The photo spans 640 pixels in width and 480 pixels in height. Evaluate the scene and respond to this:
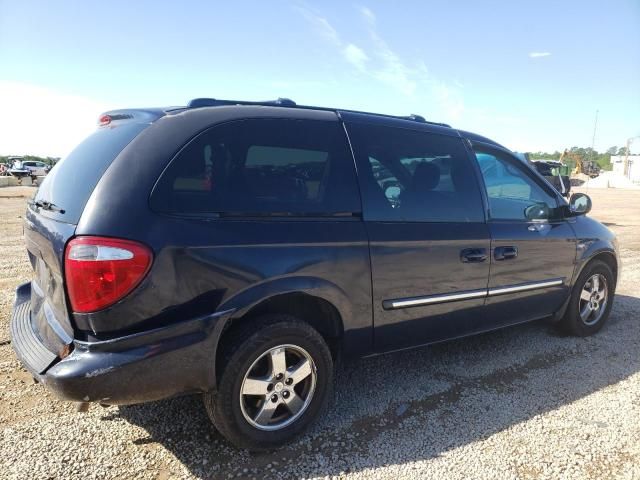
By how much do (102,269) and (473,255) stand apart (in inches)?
94.2

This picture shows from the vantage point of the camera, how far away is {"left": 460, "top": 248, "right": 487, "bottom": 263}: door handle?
10.6 ft

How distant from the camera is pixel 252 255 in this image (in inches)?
93.2

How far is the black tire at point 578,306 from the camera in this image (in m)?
4.29

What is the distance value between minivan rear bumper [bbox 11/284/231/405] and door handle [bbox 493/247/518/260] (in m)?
2.13

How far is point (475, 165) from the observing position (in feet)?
11.6

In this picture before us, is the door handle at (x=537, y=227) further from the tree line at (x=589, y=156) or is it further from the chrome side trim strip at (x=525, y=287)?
the tree line at (x=589, y=156)

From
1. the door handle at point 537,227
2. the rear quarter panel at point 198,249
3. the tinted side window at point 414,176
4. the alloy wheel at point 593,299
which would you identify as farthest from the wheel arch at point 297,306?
the alloy wheel at point 593,299

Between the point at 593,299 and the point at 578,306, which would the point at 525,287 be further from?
the point at 593,299

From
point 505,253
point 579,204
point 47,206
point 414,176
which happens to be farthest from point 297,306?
point 579,204

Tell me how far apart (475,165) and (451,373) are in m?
1.60

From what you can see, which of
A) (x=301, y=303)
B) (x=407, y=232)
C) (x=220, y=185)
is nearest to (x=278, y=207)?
(x=220, y=185)

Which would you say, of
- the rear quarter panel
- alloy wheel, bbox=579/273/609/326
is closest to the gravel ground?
alloy wheel, bbox=579/273/609/326

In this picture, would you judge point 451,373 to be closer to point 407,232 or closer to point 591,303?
point 407,232

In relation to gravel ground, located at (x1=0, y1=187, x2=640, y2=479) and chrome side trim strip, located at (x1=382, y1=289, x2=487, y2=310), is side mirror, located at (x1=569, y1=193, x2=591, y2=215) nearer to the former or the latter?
gravel ground, located at (x1=0, y1=187, x2=640, y2=479)
